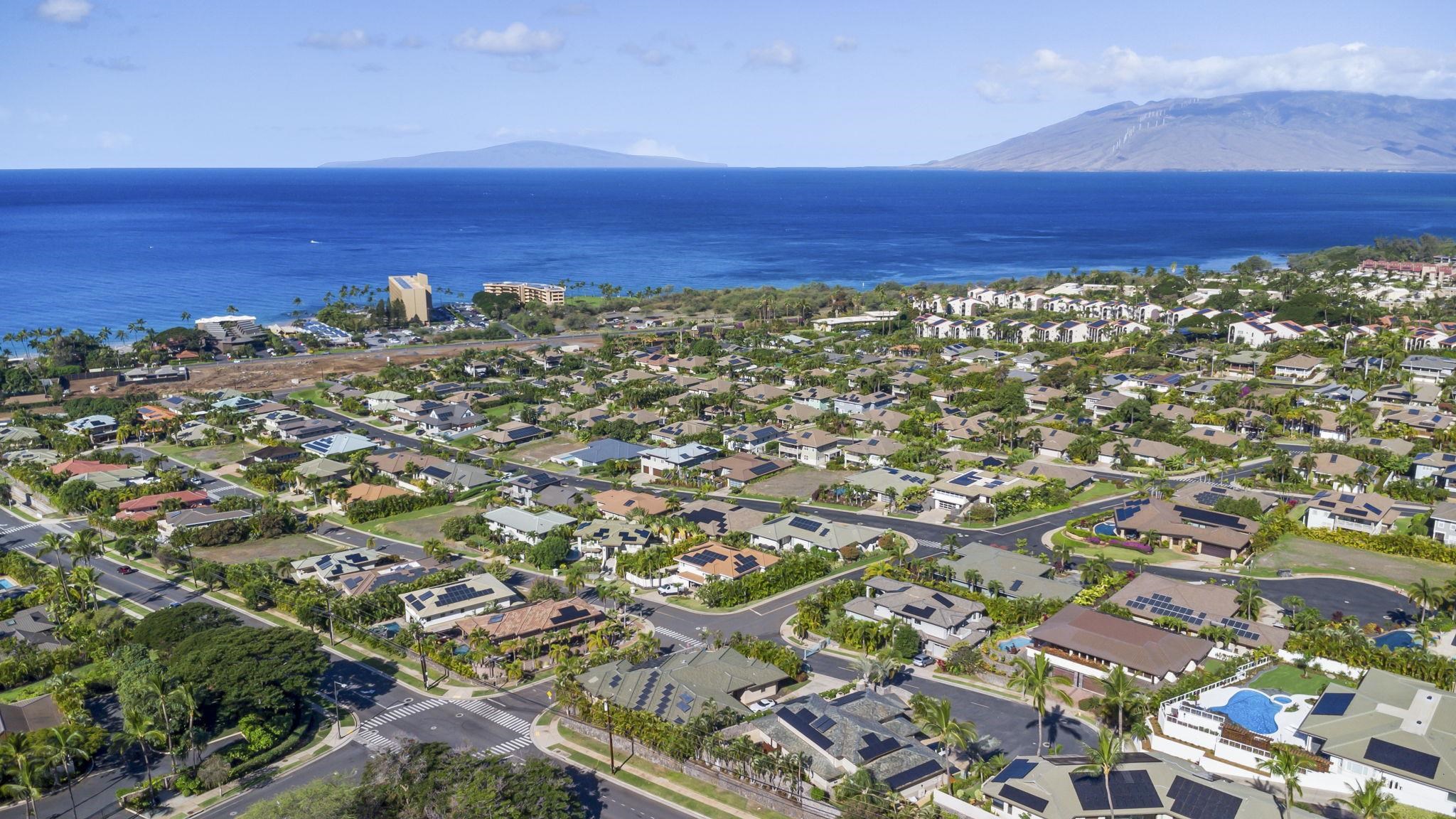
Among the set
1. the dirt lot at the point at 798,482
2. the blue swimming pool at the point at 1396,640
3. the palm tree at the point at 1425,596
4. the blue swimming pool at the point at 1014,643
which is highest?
the palm tree at the point at 1425,596

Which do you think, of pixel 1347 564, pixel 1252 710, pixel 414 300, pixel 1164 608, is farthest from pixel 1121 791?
pixel 414 300

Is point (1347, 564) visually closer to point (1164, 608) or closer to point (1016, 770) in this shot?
point (1164, 608)

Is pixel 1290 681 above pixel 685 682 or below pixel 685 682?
above

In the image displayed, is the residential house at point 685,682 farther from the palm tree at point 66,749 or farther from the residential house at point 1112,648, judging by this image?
the palm tree at point 66,749

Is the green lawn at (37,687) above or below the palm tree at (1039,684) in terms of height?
below

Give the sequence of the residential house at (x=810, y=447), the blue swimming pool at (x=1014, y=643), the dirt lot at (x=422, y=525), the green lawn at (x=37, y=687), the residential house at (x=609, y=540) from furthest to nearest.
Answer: the residential house at (x=810, y=447) → the dirt lot at (x=422, y=525) → the residential house at (x=609, y=540) → the blue swimming pool at (x=1014, y=643) → the green lawn at (x=37, y=687)

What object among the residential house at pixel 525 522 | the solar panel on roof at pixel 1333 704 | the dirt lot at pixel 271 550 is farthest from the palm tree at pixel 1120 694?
the dirt lot at pixel 271 550
